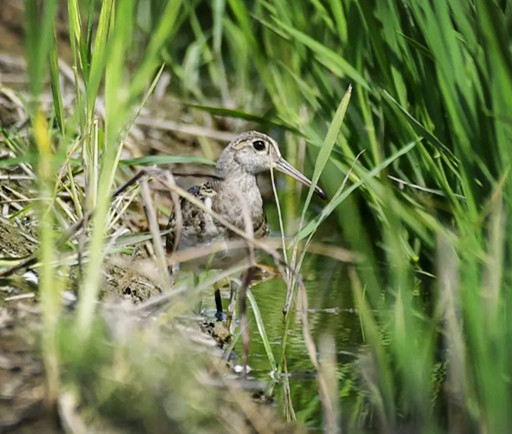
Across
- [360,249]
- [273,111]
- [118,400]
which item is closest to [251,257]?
[360,249]

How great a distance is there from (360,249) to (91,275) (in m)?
0.55

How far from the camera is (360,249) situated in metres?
2.54

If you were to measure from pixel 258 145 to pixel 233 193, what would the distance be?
221 mm

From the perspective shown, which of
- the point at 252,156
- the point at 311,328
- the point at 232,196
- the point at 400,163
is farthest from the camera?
the point at 252,156

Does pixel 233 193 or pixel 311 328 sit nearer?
pixel 311 328

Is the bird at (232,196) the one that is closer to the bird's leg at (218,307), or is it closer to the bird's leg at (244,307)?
the bird's leg at (218,307)

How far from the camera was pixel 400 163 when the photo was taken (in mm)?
3912

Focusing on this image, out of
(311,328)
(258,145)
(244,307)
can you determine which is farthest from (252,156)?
(244,307)

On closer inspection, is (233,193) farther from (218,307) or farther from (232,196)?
(218,307)

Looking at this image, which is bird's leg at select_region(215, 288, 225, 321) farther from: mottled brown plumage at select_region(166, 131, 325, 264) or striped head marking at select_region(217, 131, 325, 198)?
striped head marking at select_region(217, 131, 325, 198)

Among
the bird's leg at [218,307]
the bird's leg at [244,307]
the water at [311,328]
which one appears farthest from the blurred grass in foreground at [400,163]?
the bird's leg at [218,307]

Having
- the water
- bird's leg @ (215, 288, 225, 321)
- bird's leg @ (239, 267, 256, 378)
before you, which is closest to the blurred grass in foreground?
the water

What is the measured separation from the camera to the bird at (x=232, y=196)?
4051mm

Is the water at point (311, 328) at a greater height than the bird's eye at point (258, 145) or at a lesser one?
lesser
